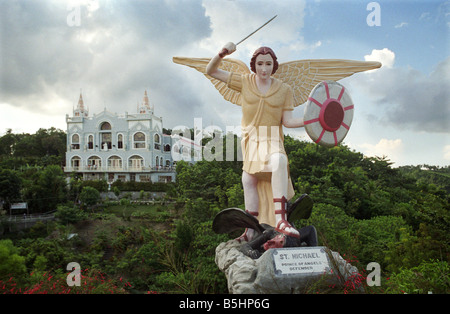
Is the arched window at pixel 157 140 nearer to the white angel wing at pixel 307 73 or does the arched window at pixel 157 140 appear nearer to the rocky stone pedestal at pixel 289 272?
the white angel wing at pixel 307 73

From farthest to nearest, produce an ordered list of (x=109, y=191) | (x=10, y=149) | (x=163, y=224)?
1. (x=10, y=149)
2. (x=109, y=191)
3. (x=163, y=224)

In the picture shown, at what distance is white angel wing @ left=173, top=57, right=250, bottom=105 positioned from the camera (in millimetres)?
5441

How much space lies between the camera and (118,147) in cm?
2697

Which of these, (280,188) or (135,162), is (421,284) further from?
(135,162)

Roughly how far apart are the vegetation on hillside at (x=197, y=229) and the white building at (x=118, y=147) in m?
3.55

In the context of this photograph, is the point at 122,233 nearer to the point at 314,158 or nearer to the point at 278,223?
the point at 314,158

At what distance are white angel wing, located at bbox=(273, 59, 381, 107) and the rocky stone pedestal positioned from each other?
2604mm

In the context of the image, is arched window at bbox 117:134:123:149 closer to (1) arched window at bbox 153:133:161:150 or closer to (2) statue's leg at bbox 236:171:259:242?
(1) arched window at bbox 153:133:161:150

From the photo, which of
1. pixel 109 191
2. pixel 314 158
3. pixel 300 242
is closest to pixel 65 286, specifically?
pixel 300 242

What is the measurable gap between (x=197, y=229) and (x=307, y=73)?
15.7 ft

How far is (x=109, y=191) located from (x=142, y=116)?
6944 mm

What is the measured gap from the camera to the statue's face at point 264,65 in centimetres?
483

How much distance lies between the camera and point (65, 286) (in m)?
4.03

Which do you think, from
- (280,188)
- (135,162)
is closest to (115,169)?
(135,162)
